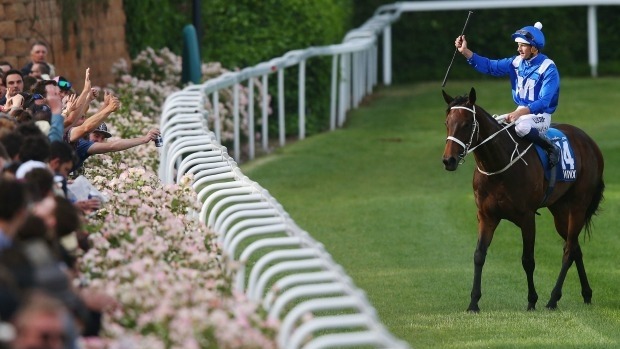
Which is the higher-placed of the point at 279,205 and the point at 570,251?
the point at 279,205

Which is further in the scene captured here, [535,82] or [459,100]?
[535,82]

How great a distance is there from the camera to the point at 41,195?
6270 millimetres

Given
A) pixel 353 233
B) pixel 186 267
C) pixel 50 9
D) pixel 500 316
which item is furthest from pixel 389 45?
pixel 186 267

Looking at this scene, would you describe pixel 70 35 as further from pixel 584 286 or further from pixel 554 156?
pixel 584 286

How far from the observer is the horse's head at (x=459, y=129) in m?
9.50

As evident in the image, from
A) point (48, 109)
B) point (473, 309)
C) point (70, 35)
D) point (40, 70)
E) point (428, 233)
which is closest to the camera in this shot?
point (48, 109)

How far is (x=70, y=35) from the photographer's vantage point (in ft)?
51.2

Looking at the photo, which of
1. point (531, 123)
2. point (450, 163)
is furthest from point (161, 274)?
point (531, 123)


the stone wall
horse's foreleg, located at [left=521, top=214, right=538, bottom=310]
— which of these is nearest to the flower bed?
horse's foreleg, located at [left=521, top=214, right=538, bottom=310]

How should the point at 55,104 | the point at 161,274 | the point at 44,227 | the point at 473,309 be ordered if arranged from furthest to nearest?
the point at 473,309 < the point at 55,104 < the point at 161,274 < the point at 44,227

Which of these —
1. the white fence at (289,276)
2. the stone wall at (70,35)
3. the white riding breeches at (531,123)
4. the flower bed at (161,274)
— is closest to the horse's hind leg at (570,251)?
the white riding breeches at (531,123)

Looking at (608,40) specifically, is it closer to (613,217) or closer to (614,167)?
(614,167)

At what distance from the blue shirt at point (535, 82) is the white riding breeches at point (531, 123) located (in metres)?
0.04

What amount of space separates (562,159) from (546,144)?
0.22 m
